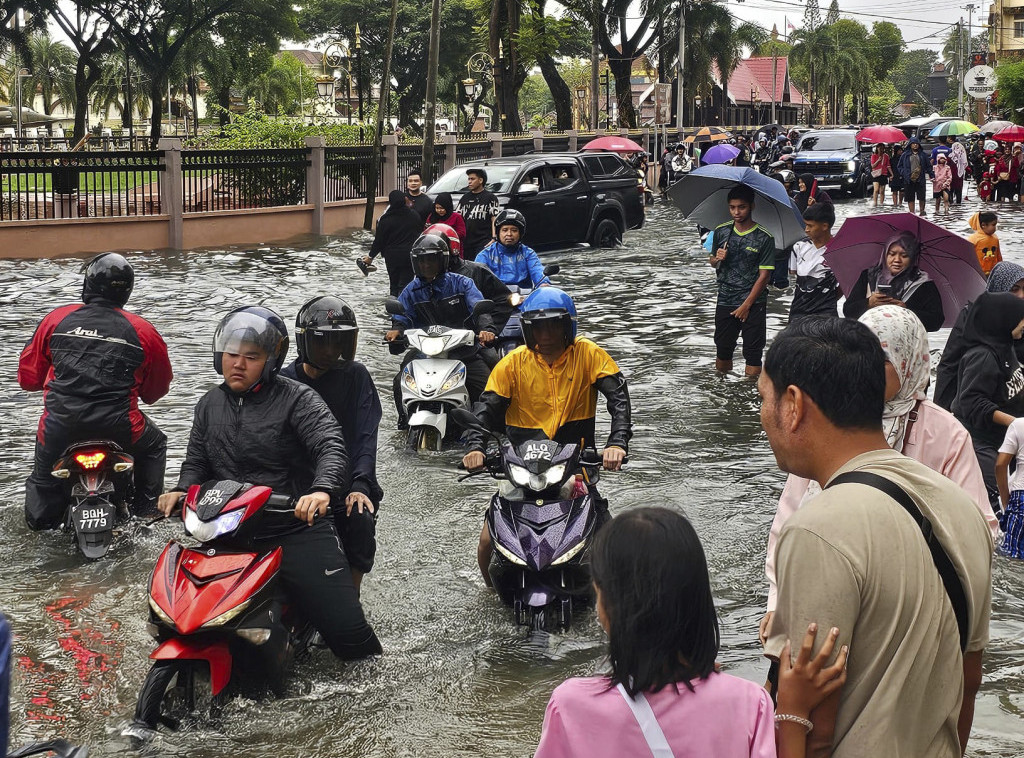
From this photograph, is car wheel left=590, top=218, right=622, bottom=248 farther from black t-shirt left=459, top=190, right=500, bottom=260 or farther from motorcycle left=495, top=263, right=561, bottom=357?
motorcycle left=495, top=263, right=561, bottom=357

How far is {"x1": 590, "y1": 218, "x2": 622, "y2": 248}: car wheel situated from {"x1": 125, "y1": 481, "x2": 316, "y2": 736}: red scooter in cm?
1742

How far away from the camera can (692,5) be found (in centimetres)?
5822

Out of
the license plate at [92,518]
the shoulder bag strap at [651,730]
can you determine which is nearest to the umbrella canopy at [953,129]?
the license plate at [92,518]

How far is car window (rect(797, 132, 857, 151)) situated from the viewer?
36.3 m

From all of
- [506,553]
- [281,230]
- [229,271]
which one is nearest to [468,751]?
[506,553]

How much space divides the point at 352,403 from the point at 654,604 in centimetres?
354

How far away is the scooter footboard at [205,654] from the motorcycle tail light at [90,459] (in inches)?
99.4

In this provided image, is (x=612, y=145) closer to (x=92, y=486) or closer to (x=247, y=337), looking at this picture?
(x=92, y=486)

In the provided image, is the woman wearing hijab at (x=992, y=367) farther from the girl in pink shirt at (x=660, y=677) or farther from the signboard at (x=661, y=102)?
the signboard at (x=661, y=102)

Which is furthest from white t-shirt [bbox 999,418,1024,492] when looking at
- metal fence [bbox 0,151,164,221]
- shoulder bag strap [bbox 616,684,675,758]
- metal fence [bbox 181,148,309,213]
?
metal fence [bbox 181,148,309,213]

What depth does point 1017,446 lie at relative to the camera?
6.40 meters

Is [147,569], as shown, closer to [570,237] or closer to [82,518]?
[82,518]

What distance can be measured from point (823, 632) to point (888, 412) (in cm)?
162

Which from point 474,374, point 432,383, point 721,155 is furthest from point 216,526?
point 721,155
